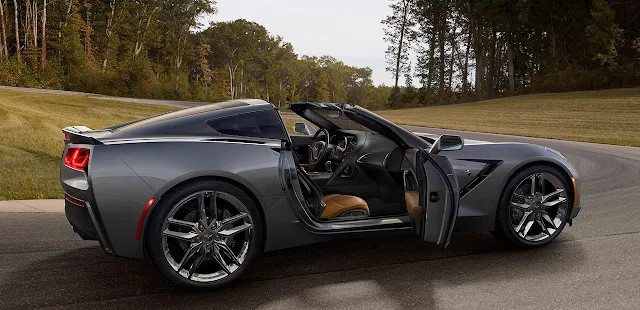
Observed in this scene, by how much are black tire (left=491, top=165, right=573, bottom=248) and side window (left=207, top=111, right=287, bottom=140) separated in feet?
6.55

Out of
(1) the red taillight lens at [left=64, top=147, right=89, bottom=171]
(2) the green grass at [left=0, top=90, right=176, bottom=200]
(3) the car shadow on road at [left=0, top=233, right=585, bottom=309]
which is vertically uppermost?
(1) the red taillight lens at [left=64, top=147, right=89, bottom=171]

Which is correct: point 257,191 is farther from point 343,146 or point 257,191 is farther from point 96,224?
point 343,146

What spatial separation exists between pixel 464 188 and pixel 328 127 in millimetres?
Answer: 1611

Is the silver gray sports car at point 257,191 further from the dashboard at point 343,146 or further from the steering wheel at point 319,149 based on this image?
the steering wheel at point 319,149

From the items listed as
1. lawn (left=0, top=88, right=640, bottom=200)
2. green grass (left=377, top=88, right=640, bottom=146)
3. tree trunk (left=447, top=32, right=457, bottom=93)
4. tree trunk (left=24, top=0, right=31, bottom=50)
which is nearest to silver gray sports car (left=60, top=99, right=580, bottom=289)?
lawn (left=0, top=88, right=640, bottom=200)

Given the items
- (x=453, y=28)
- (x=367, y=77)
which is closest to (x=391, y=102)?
(x=453, y=28)

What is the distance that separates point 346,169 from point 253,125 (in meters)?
1.32

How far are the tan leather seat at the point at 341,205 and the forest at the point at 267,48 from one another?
36.8 metres

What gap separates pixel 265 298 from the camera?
3.51 m

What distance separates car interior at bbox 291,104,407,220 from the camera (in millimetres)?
4156

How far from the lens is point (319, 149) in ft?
16.9

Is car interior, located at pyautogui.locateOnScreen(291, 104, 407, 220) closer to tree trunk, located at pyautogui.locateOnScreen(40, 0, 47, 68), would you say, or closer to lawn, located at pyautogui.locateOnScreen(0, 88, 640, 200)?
lawn, located at pyautogui.locateOnScreen(0, 88, 640, 200)

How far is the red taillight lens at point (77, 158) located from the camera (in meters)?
3.34

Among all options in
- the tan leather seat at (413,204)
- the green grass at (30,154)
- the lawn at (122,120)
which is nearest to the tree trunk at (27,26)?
the lawn at (122,120)
